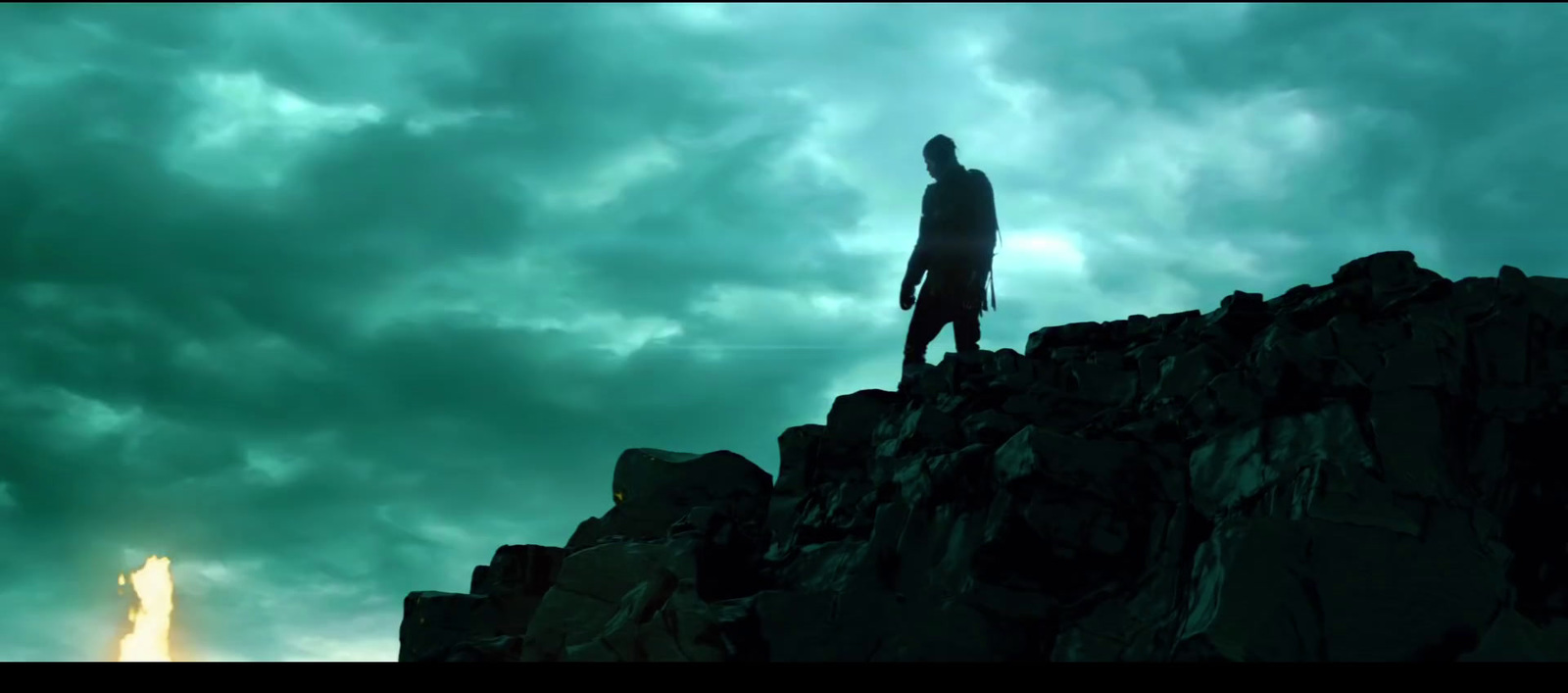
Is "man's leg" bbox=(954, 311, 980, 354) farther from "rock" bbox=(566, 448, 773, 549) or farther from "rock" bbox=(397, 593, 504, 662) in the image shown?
"rock" bbox=(397, 593, 504, 662)

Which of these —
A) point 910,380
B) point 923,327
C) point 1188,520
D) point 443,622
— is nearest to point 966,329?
point 923,327

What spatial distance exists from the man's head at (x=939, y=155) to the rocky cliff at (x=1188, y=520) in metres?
4.26

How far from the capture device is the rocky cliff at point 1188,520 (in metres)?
9.73

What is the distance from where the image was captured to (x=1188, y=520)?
440 inches

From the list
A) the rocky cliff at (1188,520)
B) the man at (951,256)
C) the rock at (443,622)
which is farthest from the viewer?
the man at (951,256)

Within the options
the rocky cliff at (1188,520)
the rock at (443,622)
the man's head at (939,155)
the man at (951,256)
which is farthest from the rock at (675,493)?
the man's head at (939,155)

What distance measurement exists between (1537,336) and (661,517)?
372 inches

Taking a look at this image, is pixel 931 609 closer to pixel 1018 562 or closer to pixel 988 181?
pixel 1018 562

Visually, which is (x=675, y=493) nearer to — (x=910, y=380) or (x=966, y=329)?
(x=910, y=380)

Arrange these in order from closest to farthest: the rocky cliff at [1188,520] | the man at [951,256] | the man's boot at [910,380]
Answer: the rocky cliff at [1188,520] → the man's boot at [910,380] → the man at [951,256]

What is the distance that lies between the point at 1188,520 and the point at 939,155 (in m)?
7.56

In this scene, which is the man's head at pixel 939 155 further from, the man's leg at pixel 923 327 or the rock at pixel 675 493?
the rock at pixel 675 493

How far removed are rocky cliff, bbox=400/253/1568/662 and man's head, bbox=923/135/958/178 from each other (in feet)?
14.0

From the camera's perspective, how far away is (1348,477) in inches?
398
